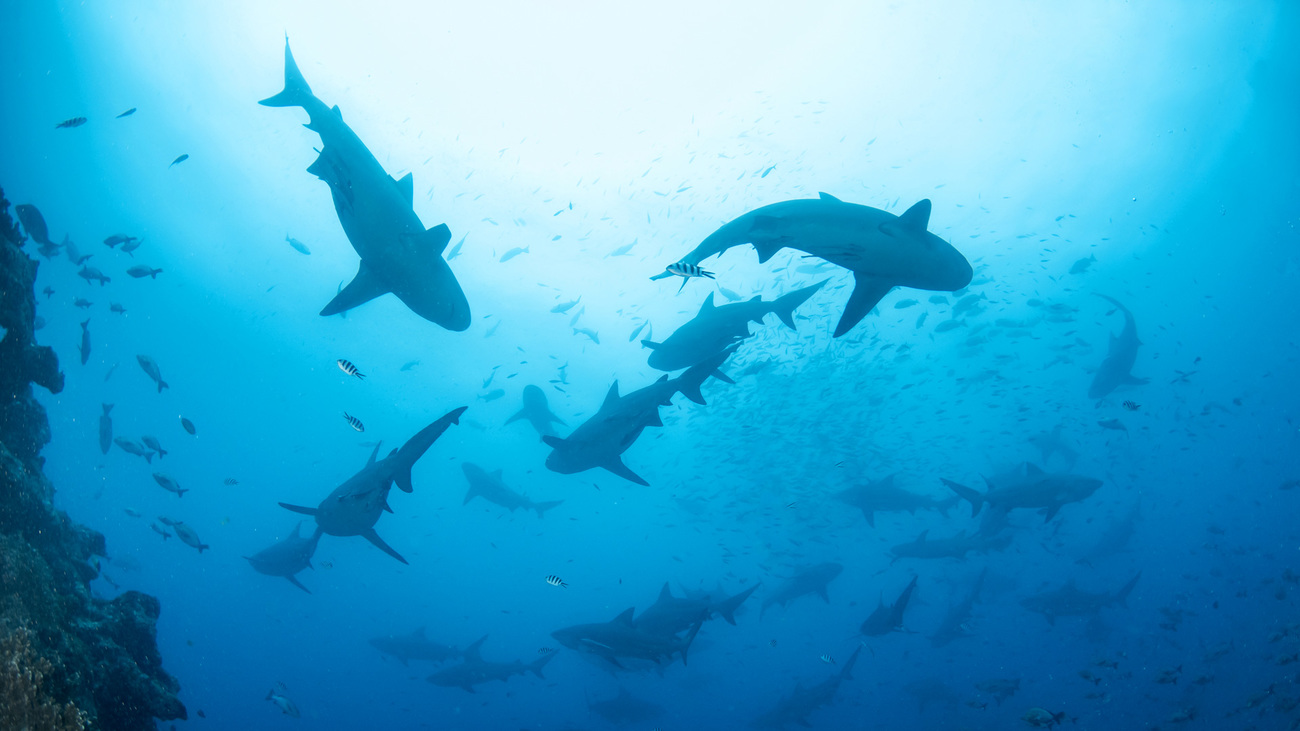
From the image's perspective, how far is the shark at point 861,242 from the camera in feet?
15.0

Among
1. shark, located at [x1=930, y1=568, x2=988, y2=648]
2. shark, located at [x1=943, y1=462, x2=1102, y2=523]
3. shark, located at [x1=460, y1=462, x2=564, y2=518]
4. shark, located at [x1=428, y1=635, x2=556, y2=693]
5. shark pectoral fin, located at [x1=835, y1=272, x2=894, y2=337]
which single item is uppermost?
shark pectoral fin, located at [x1=835, y1=272, x2=894, y2=337]

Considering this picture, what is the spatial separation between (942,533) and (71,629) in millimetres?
50152

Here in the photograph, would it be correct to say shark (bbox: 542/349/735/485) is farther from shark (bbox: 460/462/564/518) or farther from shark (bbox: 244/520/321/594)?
shark (bbox: 460/462/564/518)

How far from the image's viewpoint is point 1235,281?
155 feet

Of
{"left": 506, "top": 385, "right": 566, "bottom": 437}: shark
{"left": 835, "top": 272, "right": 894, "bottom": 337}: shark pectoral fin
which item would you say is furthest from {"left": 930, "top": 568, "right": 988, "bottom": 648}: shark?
{"left": 835, "top": 272, "right": 894, "bottom": 337}: shark pectoral fin

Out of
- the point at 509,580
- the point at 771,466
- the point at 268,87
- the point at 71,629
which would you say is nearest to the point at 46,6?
the point at 268,87

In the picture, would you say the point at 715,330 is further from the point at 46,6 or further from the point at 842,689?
the point at 842,689

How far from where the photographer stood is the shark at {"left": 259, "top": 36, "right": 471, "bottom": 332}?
4035mm

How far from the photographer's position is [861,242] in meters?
4.62

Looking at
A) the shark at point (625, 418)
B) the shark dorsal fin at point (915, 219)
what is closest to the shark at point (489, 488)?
the shark at point (625, 418)

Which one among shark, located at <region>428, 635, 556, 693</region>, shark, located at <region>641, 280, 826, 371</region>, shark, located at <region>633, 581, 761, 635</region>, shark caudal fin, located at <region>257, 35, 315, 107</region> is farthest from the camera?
shark, located at <region>428, 635, 556, 693</region>

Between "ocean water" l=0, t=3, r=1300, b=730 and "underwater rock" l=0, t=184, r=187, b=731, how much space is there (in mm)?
3380

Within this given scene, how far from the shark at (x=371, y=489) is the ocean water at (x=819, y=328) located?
4.03 feet

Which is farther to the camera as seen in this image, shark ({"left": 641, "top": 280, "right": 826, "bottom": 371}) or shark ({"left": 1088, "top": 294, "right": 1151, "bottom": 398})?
Result: shark ({"left": 1088, "top": 294, "right": 1151, "bottom": 398})
